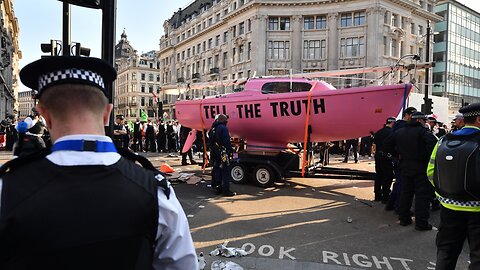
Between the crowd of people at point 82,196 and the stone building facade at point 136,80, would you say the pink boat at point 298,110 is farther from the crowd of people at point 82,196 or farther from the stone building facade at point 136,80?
the stone building facade at point 136,80

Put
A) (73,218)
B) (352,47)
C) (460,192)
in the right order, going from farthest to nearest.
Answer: (352,47) → (460,192) → (73,218)

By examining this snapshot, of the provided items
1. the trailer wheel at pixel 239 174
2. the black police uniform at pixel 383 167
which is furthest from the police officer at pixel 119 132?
the black police uniform at pixel 383 167

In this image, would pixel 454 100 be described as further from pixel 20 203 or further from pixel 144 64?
pixel 144 64

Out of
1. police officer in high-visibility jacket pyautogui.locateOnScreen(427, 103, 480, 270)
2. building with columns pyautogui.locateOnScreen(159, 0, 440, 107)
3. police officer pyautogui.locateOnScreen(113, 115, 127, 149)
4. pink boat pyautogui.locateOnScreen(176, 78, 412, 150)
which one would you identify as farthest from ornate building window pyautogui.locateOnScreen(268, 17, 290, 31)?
police officer in high-visibility jacket pyautogui.locateOnScreen(427, 103, 480, 270)

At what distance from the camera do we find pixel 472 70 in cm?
6206

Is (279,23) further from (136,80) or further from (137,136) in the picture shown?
(136,80)

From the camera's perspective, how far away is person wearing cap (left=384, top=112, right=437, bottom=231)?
6039mm

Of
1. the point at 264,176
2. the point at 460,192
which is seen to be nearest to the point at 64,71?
the point at 460,192

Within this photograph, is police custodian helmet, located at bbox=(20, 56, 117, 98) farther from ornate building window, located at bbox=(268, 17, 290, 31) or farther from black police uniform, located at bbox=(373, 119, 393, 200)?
ornate building window, located at bbox=(268, 17, 290, 31)

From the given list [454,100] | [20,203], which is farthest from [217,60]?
[20,203]

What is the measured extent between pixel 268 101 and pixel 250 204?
9.94 feet

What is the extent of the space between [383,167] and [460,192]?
14.7ft

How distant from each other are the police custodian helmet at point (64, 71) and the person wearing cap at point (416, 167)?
5.81 m

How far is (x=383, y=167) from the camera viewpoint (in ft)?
26.3
